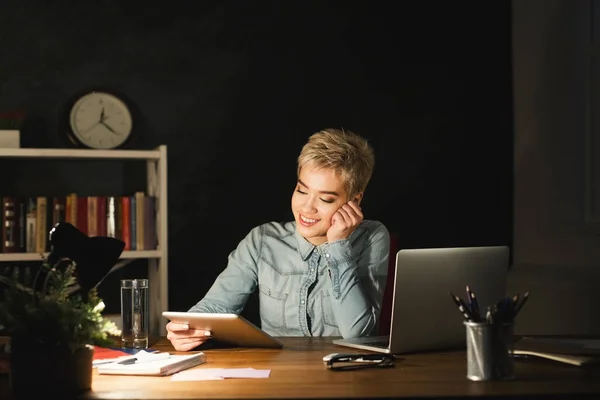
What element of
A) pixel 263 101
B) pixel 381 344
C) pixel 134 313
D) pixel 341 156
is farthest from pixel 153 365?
pixel 263 101

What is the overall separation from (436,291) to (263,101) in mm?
2286

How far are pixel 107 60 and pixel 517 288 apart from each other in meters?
2.17

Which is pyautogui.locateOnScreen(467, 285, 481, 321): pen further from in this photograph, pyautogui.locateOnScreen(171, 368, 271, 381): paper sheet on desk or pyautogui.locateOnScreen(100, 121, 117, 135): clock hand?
pyautogui.locateOnScreen(100, 121, 117, 135): clock hand

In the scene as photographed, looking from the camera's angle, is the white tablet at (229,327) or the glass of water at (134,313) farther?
the glass of water at (134,313)

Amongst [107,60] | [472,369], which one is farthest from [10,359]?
[107,60]

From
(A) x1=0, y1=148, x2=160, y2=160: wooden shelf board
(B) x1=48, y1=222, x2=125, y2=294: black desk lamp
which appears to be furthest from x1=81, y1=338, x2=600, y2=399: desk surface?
(A) x1=0, y1=148, x2=160, y2=160: wooden shelf board

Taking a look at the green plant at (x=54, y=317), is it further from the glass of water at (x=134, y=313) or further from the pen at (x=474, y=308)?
the pen at (x=474, y=308)

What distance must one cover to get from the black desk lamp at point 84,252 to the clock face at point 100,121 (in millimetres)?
1999

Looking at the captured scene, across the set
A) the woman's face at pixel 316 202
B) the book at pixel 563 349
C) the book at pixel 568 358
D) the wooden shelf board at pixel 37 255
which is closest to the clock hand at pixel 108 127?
the wooden shelf board at pixel 37 255

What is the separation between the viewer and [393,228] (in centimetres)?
438

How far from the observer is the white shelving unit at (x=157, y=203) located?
12.0 feet

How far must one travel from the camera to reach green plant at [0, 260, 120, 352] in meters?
1.76

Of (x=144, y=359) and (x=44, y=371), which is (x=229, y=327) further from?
(x=44, y=371)

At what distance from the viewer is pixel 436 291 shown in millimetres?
2135
